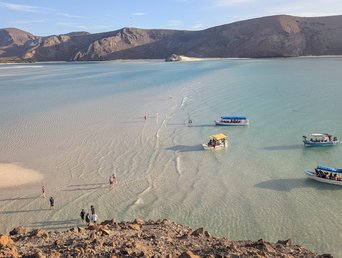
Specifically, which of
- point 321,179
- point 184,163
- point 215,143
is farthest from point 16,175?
point 321,179

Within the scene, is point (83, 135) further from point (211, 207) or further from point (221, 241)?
point (221, 241)

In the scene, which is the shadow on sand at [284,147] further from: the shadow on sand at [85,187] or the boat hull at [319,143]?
the shadow on sand at [85,187]

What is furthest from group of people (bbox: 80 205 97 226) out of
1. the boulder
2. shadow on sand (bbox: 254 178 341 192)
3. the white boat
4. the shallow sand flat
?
the white boat

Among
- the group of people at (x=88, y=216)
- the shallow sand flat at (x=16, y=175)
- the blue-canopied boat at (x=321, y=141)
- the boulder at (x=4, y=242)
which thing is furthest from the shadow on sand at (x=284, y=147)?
the boulder at (x=4, y=242)

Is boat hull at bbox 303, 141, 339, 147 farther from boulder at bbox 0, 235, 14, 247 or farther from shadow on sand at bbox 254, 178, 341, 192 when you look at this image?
boulder at bbox 0, 235, 14, 247

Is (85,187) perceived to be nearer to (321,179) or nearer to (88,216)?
(88,216)

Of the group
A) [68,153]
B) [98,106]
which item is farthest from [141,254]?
[98,106]

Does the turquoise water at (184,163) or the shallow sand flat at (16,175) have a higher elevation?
the turquoise water at (184,163)
